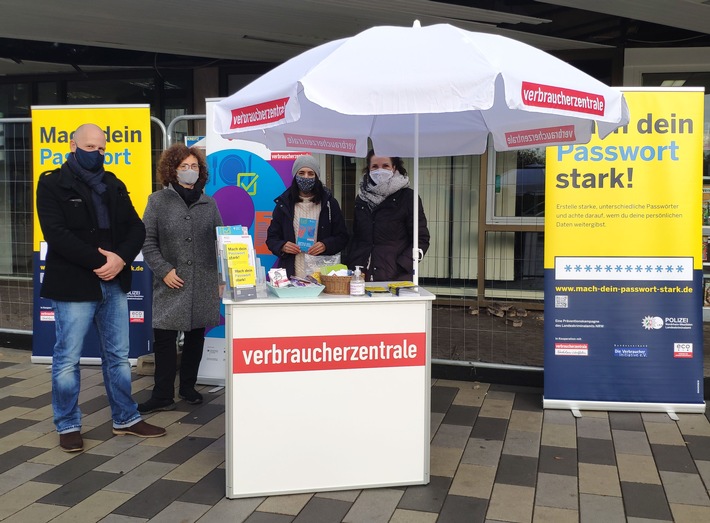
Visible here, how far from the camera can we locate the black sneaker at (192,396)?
4.64 meters

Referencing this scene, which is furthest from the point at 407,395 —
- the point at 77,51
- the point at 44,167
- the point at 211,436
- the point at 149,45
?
the point at 77,51

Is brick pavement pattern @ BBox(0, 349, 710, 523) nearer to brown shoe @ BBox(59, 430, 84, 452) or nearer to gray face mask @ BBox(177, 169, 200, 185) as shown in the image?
brown shoe @ BBox(59, 430, 84, 452)

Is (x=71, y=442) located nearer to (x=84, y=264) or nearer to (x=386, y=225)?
(x=84, y=264)

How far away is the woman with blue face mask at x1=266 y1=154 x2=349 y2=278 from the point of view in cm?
462

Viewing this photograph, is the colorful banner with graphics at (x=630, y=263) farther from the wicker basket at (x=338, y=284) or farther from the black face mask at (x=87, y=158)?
the black face mask at (x=87, y=158)

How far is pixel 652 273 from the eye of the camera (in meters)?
4.52

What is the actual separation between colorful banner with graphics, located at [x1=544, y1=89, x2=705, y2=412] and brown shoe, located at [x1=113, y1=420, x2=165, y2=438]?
2697 mm

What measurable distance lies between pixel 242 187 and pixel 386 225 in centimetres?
129

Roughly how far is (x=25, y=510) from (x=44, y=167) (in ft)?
11.2

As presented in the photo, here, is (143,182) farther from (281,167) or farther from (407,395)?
(407,395)

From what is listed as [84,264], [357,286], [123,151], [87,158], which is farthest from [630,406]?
[123,151]

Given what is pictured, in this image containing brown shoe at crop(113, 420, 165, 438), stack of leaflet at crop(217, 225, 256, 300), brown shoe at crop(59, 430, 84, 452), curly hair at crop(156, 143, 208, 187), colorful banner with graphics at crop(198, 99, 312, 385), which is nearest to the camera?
stack of leaflet at crop(217, 225, 256, 300)

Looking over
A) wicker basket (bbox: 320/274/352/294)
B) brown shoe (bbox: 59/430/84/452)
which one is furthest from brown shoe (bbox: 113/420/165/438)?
wicker basket (bbox: 320/274/352/294)

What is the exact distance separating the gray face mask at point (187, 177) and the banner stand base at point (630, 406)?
3012 mm
